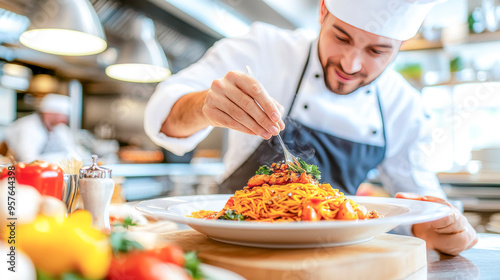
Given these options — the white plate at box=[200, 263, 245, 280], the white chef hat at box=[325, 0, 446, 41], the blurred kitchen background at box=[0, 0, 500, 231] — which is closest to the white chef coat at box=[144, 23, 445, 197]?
the white chef hat at box=[325, 0, 446, 41]

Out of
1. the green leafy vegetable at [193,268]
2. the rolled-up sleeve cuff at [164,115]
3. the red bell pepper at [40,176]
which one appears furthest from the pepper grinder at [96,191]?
the rolled-up sleeve cuff at [164,115]

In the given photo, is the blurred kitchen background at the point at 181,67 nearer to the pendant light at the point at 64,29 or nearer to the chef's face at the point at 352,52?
the pendant light at the point at 64,29

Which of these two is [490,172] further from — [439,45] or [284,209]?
[284,209]

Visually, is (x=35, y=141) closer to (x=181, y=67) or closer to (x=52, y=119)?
(x=52, y=119)

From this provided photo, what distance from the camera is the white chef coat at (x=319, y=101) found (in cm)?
177

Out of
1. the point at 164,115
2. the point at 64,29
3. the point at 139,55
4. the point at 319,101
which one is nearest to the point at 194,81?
the point at 164,115

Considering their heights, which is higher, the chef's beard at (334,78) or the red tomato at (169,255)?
the chef's beard at (334,78)

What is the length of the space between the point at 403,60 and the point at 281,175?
186 inches

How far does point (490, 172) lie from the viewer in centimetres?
410

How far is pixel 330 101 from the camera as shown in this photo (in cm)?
177

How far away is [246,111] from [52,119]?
488cm

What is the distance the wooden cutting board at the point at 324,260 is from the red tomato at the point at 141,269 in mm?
240

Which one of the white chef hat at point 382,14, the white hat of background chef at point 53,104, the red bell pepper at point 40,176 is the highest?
the white hat of background chef at point 53,104

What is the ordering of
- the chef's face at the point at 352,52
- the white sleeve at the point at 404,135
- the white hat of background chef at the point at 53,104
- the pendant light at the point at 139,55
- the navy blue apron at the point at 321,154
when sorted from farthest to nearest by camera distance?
the white hat of background chef at the point at 53,104 → the pendant light at the point at 139,55 → the white sleeve at the point at 404,135 → the navy blue apron at the point at 321,154 → the chef's face at the point at 352,52
